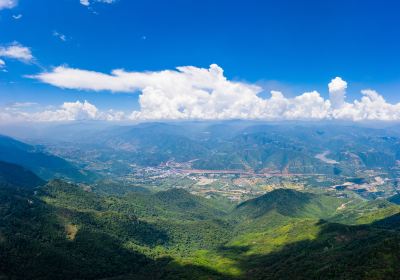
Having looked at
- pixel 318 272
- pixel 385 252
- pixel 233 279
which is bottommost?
pixel 233 279

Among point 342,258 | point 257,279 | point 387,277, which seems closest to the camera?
point 387,277

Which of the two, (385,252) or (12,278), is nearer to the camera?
(385,252)

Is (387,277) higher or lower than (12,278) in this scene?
higher

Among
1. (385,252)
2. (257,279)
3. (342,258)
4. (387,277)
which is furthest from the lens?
(257,279)

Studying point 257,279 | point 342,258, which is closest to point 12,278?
point 257,279

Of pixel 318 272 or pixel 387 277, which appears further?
pixel 318 272

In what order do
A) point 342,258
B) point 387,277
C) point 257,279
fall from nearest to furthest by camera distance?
point 387,277
point 342,258
point 257,279

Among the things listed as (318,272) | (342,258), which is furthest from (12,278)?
(342,258)

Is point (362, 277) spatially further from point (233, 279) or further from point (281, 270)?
point (233, 279)

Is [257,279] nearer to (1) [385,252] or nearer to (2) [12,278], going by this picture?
(1) [385,252]
